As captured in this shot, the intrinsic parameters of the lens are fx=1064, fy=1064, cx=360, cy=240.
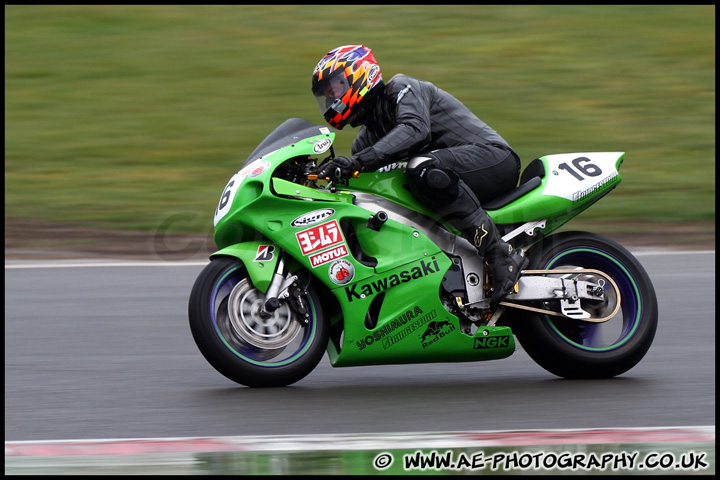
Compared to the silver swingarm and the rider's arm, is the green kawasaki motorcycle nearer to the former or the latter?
the silver swingarm

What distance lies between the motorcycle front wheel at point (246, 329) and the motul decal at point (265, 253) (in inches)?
3.9

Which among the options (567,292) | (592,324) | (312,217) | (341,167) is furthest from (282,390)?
(592,324)

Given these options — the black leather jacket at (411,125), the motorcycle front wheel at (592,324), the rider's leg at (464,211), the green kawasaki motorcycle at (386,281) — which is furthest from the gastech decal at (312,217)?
the motorcycle front wheel at (592,324)

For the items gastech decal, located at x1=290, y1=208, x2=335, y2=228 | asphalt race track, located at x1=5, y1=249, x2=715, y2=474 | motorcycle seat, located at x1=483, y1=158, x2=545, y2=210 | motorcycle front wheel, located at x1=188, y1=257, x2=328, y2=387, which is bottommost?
asphalt race track, located at x1=5, y1=249, x2=715, y2=474

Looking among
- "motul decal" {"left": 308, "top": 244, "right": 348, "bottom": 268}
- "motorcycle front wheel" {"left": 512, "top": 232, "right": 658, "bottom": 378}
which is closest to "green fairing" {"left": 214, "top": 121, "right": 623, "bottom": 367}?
"motul decal" {"left": 308, "top": 244, "right": 348, "bottom": 268}

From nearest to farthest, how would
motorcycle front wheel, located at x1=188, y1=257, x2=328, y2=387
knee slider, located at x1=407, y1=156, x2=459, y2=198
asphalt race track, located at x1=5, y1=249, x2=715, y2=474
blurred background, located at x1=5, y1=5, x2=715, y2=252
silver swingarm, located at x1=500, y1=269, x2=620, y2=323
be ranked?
asphalt race track, located at x1=5, y1=249, x2=715, y2=474 → motorcycle front wheel, located at x1=188, y1=257, x2=328, y2=387 → knee slider, located at x1=407, y1=156, x2=459, y2=198 → silver swingarm, located at x1=500, y1=269, x2=620, y2=323 → blurred background, located at x1=5, y1=5, x2=715, y2=252

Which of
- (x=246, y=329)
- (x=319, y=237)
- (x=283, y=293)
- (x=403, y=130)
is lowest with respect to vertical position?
(x=246, y=329)

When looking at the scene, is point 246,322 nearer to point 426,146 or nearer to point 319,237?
point 319,237

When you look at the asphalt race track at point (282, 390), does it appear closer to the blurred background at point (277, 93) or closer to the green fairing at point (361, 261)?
the green fairing at point (361, 261)

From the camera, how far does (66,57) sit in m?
15.6

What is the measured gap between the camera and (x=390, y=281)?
548 cm

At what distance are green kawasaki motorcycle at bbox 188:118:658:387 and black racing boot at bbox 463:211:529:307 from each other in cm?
10

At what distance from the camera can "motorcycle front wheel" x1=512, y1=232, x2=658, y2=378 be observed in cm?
564

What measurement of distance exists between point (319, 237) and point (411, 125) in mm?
744
